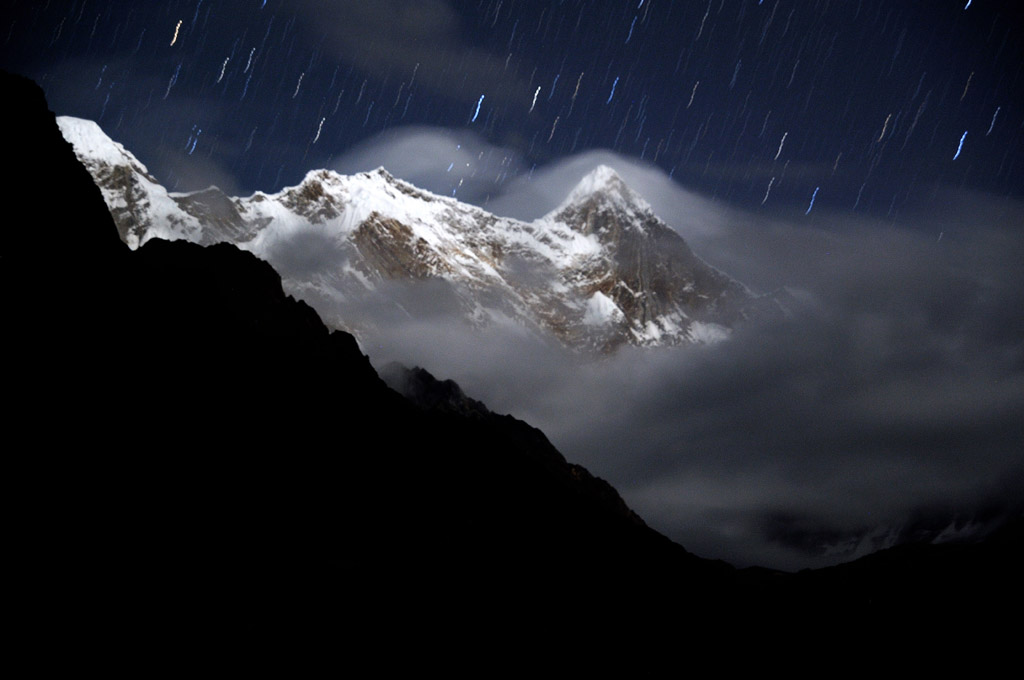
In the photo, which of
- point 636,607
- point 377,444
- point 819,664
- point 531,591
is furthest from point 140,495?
point 819,664

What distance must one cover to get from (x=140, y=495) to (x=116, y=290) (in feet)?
43.8

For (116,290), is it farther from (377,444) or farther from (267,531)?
(377,444)

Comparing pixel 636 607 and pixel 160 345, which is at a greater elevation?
pixel 160 345

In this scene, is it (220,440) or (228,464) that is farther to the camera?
(220,440)

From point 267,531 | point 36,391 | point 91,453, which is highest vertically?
point 36,391

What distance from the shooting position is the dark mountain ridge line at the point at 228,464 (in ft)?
104

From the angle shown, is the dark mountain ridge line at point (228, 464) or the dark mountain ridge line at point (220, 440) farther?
the dark mountain ridge line at point (220, 440)

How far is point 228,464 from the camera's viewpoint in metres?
46.1

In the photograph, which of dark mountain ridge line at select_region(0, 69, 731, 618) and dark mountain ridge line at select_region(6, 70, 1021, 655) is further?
dark mountain ridge line at select_region(0, 69, 731, 618)

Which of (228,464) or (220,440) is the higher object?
(220,440)

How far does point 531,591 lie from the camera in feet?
238

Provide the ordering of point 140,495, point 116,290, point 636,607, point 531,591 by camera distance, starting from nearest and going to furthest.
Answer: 1. point 140,495
2. point 116,290
3. point 531,591
4. point 636,607

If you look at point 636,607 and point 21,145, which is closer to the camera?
point 21,145

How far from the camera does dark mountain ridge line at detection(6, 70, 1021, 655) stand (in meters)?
31.6
